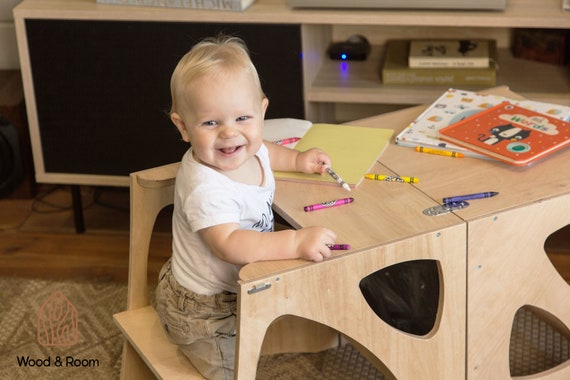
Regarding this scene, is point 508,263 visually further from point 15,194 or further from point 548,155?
point 15,194

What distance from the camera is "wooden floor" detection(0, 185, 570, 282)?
90.8 inches

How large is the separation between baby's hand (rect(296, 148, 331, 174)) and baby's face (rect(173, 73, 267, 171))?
184mm

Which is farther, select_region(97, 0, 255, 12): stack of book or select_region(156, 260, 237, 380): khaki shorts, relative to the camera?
select_region(97, 0, 255, 12): stack of book

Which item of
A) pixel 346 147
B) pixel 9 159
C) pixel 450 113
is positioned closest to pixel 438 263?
pixel 346 147

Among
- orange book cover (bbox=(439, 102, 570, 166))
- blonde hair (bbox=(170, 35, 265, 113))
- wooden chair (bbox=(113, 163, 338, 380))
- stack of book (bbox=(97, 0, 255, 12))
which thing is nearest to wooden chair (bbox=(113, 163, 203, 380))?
wooden chair (bbox=(113, 163, 338, 380))

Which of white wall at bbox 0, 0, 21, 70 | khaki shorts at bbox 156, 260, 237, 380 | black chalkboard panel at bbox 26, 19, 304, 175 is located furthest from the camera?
white wall at bbox 0, 0, 21, 70

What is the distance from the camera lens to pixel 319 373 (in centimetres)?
190

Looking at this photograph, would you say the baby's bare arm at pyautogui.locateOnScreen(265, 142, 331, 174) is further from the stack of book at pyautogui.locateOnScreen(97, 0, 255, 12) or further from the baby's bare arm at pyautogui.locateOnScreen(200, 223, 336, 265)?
the stack of book at pyautogui.locateOnScreen(97, 0, 255, 12)

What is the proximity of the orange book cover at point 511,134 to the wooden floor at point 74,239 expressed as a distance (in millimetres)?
642

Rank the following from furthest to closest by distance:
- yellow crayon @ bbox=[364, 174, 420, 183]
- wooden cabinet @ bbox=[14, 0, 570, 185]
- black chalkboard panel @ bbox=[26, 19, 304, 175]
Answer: black chalkboard panel @ bbox=[26, 19, 304, 175] → wooden cabinet @ bbox=[14, 0, 570, 185] → yellow crayon @ bbox=[364, 174, 420, 183]

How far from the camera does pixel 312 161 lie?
1.58 meters

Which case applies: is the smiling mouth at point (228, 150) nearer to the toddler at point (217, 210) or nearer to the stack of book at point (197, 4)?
the toddler at point (217, 210)

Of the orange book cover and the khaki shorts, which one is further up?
the orange book cover

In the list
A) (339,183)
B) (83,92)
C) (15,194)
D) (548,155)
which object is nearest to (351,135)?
(339,183)
